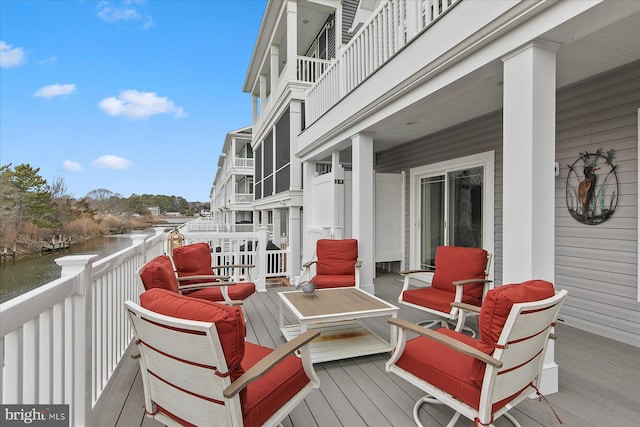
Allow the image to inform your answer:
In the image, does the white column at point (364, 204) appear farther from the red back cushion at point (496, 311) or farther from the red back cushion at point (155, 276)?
the red back cushion at point (496, 311)

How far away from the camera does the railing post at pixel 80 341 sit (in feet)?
5.61

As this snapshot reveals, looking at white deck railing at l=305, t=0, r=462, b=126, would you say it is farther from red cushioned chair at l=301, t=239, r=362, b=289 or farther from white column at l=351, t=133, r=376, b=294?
Result: red cushioned chair at l=301, t=239, r=362, b=289

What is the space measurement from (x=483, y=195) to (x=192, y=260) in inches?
168

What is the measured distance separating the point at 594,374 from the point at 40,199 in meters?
19.8

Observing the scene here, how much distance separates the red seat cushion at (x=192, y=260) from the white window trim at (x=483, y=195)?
3544 mm

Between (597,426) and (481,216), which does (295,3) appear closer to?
(481,216)

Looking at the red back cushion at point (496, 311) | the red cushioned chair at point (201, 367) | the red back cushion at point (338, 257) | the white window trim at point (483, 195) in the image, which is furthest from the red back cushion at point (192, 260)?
the white window trim at point (483, 195)

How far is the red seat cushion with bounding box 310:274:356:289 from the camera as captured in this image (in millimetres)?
4234

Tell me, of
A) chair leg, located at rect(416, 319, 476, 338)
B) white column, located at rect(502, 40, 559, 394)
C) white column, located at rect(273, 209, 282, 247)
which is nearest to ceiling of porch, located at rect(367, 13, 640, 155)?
→ white column, located at rect(502, 40, 559, 394)

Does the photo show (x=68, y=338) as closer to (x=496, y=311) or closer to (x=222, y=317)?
(x=222, y=317)

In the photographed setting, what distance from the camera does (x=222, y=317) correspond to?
4.39ft

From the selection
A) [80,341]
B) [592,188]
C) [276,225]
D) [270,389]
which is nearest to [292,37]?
[276,225]

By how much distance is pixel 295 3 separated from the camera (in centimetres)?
756

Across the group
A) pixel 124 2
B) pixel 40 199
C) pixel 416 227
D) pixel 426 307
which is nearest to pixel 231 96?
pixel 124 2
